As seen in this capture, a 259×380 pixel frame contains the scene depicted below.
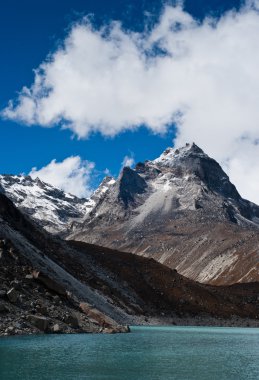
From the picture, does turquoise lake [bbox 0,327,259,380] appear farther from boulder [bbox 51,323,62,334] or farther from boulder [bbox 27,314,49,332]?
boulder [bbox 51,323,62,334]

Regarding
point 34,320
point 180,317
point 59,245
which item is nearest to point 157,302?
point 180,317

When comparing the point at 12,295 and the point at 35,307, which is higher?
the point at 12,295

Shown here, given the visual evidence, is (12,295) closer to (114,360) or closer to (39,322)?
(39,322)

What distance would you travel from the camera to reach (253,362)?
5316cm

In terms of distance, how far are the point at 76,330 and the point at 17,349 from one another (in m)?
25.2

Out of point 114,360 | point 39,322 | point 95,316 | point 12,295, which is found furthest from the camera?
point 95,316

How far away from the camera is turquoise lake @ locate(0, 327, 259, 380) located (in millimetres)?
40656

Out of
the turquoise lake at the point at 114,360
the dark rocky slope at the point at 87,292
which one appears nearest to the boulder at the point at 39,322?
the dark rocky slope at the point at 87,292

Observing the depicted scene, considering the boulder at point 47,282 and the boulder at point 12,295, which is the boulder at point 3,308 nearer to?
the boulder at point 12,295

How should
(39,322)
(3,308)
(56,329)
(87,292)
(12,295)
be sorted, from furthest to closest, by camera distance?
(87,292) < (56,329) < (12,295) < (39,322) < (3,308)

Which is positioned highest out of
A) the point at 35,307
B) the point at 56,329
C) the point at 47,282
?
the point at 47,282

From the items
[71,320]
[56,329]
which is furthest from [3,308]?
[71,320]

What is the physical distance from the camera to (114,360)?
163ft

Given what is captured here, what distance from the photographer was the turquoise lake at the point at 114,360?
133 feet
